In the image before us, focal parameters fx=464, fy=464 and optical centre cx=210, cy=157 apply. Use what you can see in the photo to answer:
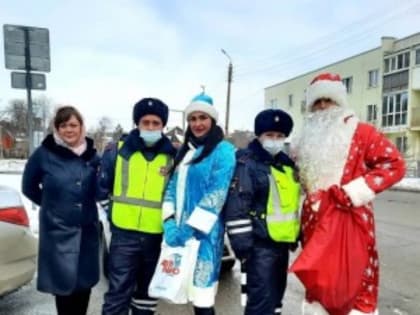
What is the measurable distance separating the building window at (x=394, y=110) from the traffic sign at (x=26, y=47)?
1292 inches

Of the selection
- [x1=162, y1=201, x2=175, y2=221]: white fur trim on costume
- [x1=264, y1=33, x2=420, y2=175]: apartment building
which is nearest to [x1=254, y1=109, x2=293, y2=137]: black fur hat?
[x1=162, y1=201, x2=175, y2=221]: white fur trim on costume

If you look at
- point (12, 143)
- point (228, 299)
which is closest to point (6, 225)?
point (228, 299)

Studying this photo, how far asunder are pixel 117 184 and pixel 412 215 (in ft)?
34.9

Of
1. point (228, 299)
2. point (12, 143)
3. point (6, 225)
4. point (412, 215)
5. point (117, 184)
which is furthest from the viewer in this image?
point (12, 143)

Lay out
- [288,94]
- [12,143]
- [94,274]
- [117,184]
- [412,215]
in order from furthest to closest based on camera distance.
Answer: [12,143]
[288,94]
[412,215]
[94,274]
[117,184]

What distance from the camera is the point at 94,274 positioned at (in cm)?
349

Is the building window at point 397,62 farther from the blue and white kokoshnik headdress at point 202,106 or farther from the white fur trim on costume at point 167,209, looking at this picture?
the white fur trim on costume at point 167,209

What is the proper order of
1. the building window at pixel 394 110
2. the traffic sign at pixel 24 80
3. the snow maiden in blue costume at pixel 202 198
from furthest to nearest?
1. the building window at pixel 394 110
2. the traffic sign at pixel 24 80
3. the snow maiden in blue costume at pixel 202 198

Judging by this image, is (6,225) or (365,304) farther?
(6,225)

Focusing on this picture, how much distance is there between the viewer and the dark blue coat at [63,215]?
3.31m

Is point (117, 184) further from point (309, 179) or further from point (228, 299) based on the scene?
point (228, 299)

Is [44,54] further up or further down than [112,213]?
further up

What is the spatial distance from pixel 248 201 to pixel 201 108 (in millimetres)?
713

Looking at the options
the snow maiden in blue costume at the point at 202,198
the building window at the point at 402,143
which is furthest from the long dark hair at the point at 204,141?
the building window at the point at 402,143
